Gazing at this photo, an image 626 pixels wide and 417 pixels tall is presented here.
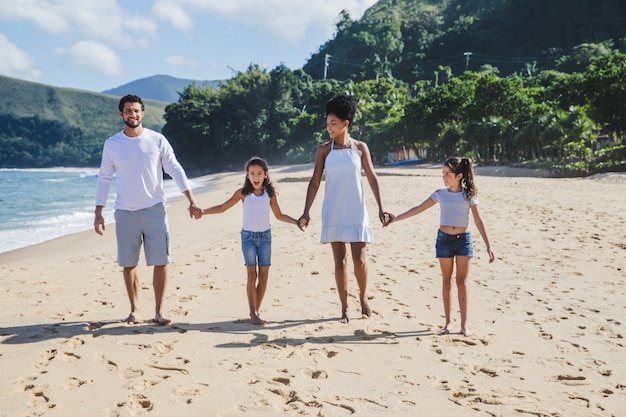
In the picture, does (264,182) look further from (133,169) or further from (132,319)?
(132,319)

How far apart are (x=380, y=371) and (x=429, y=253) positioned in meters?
4.50

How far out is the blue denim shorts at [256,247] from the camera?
454 cm

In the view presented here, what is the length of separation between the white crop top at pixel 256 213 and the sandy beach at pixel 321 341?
88 centimetres

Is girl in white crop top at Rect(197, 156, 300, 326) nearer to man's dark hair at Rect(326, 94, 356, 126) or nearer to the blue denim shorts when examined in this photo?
the blue denim shorts

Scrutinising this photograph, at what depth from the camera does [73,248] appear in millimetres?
10609

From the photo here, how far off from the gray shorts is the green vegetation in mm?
24246

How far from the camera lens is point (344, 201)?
14.7 feet

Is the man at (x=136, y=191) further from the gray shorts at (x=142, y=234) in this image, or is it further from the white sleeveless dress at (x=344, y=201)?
the white sleeveless dress at (x=344, y=201)

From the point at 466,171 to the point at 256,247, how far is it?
1.87 metres

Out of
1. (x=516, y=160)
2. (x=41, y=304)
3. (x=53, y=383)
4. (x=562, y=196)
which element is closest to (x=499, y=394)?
(x=53, y=383)

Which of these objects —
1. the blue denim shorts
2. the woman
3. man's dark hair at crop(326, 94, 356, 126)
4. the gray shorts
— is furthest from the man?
man's dark hair at crop(326, 94, 356, 126)

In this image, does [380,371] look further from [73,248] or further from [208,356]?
[73,248]

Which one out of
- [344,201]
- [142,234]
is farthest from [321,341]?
[142,234]

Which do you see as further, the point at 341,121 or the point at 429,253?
the point at 429,253
